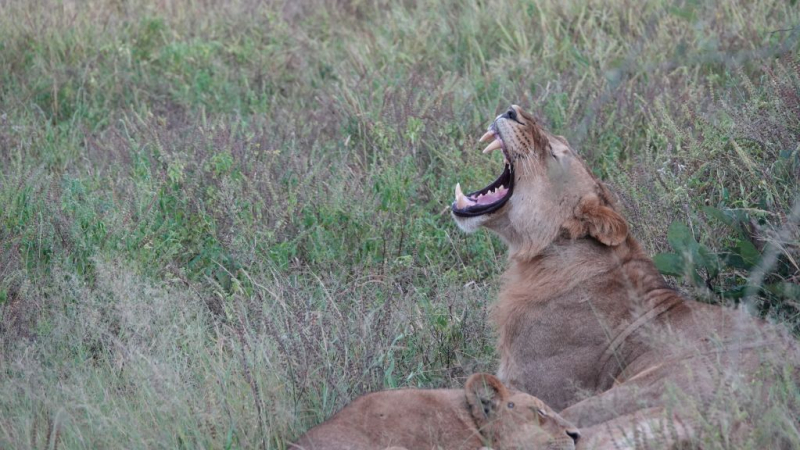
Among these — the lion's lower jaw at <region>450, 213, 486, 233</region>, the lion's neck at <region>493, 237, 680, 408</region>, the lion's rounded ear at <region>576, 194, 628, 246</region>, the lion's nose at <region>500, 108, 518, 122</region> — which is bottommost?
the lion's neck at <region>493, 237, 680, 408</region>

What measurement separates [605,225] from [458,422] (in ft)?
3.69

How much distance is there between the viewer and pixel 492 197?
4.95 meters

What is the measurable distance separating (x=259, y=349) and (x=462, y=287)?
1.42 m

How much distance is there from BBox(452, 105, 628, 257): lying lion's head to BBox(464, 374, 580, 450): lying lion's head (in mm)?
967

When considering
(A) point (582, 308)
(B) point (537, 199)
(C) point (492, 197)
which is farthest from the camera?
(C) point (492, 197)

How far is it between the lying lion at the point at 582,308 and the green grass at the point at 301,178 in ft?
1.18

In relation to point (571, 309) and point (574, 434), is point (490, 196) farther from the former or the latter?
point (574, 434)

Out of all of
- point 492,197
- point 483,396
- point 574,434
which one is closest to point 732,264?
point 492,197

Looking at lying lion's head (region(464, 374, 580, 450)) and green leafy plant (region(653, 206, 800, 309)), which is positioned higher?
lying lion's head (region(464, 374, 580, 450))

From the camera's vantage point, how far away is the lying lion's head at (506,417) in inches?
147

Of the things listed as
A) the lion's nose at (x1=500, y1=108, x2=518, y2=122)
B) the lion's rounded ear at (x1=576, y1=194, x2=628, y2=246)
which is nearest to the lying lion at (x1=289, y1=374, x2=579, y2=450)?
the lion's rounded ear at (x1=576, y1=194, x2=628, y2=246)

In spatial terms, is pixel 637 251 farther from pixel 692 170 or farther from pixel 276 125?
pixel 276 125

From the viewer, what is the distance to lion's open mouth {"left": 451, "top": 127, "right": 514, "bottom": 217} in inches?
190

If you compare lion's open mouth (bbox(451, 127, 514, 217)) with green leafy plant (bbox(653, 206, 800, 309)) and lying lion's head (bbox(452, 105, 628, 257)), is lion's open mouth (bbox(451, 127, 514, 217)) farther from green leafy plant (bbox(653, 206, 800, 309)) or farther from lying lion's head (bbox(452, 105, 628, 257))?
green leafy plant (bbox(653, 206, 800, 309))
